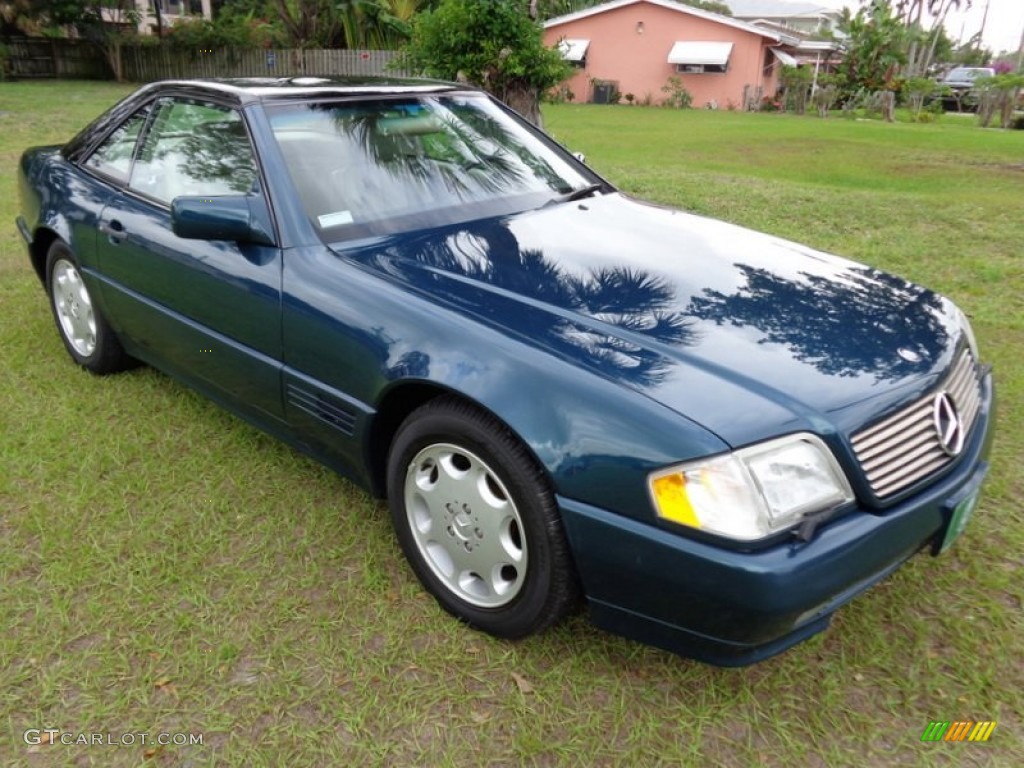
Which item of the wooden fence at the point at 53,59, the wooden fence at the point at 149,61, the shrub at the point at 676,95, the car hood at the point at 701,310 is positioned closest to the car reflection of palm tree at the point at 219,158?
the car hood at the point at 701,310

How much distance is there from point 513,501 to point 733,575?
61cm

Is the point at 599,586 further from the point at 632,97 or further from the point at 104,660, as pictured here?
the point at 632,97

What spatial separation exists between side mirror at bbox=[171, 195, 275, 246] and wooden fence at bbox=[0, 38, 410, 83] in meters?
25.3

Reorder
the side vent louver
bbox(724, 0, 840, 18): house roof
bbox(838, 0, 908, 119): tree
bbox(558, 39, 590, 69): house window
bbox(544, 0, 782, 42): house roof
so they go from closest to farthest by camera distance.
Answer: the side vent louver
bbox(838, 0, 908, 119): tree
bbox(544, 0, 782, 42): house roof
bbox(558, 39, 590, 69): house window
bbox(724, 0, 840, 18): house roof

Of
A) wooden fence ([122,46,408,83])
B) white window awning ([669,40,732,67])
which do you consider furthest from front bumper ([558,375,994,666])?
white window awning ([669,40,732,67])

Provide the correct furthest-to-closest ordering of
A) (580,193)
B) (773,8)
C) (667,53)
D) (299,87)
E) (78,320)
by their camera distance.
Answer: (773,8) → (667,53) → (78,320) → (580,193) → (299,87)

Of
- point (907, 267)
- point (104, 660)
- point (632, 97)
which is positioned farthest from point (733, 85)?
point (104, 660)

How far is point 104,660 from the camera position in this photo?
2279mm

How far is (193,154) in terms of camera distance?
323cm

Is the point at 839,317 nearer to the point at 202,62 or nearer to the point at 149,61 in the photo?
the point at 202,62

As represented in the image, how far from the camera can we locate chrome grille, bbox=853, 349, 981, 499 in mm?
1946

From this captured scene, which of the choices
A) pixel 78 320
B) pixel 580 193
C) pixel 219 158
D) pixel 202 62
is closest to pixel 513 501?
pixel 580 193

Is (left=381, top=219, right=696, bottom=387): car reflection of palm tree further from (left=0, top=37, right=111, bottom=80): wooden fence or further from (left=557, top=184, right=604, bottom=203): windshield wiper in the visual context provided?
(left=0, top=37, right=111, bottom=80): wooden fence

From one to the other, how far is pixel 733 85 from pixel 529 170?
103ft
